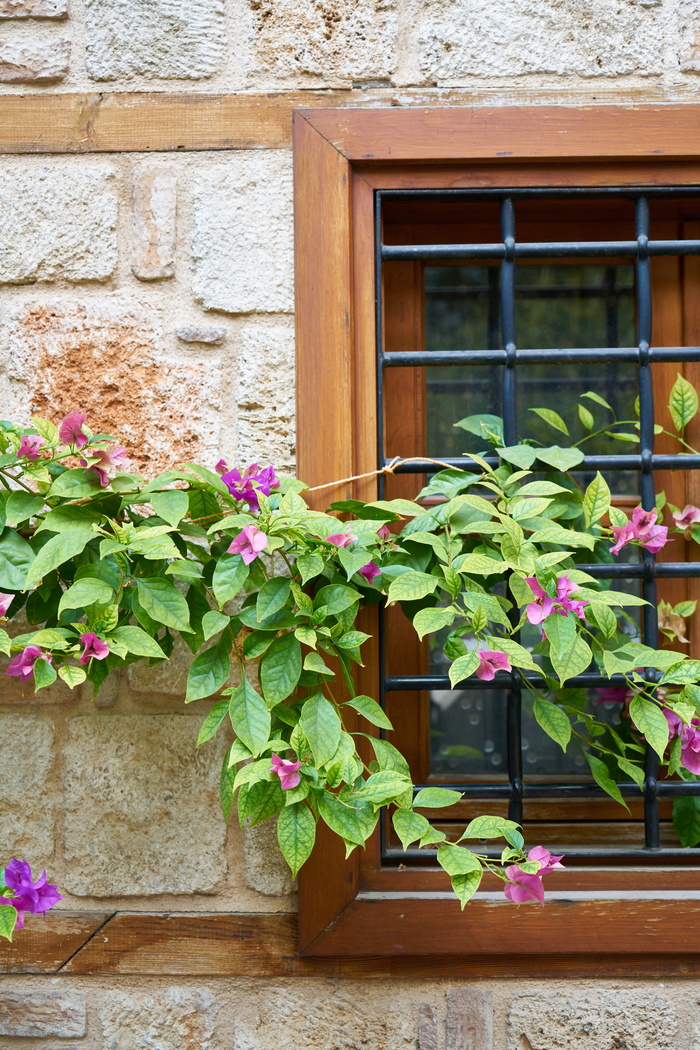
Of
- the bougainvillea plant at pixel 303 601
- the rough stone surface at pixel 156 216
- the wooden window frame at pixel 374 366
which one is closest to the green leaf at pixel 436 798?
the bougainvillea plant at pixel 303 601

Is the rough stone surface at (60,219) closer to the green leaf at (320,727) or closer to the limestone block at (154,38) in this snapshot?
the limestone block at (154,38)

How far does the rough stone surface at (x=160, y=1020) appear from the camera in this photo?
1266 mm

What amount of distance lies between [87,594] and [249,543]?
0.72ft

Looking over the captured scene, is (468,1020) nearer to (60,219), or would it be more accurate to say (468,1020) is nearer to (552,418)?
(552,418)

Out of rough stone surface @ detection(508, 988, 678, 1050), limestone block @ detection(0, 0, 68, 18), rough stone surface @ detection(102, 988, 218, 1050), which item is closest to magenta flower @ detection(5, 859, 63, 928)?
rough stone surface @ detection(102, 988, 218, 1050)

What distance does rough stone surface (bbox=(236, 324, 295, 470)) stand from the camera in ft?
4.27

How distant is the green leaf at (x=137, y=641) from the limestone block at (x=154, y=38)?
3.15 ft

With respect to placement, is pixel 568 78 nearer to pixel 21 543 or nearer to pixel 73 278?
pixel 73 278

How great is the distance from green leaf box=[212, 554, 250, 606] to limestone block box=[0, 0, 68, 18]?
1.03 meters

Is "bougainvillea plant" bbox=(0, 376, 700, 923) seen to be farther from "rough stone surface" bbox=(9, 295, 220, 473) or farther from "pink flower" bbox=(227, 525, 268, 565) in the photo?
"rough stone surface" bbox=(9, 295, 220, 473)

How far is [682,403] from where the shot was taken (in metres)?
1.35

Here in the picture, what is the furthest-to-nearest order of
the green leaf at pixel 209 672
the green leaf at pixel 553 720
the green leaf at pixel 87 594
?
the green leaf at pixel 553 720, the green leaf at pixel 209 672, the green leaf at pixel 87 594

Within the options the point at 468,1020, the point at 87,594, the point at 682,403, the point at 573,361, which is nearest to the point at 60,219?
the point at 87,594

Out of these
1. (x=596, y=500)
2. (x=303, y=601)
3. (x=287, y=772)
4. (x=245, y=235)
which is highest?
(x=245, y=235)
